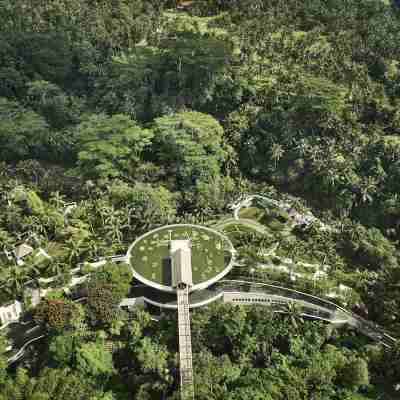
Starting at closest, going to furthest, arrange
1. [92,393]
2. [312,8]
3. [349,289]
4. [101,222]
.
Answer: [92,393]
[349,289]
[101,222]
[312,8]

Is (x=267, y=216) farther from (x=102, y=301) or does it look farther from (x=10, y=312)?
(x=10, y=312)

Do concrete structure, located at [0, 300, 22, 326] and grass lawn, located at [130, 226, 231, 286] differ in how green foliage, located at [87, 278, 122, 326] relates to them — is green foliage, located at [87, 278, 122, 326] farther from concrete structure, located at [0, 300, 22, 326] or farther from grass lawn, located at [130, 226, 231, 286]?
concrete structure, located at [0, 300, 22, 326]

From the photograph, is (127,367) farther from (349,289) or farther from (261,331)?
(349,289)

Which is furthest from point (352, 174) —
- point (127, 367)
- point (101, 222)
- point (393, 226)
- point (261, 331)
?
point (127, 367)

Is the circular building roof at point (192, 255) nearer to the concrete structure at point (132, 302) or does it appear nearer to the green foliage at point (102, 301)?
the concrete structure at point (132, 302)

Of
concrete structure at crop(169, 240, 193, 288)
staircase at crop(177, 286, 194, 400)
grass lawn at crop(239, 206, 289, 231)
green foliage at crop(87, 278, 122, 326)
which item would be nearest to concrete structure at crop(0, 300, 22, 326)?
green foliage at crop(87, 278, 122, 326)

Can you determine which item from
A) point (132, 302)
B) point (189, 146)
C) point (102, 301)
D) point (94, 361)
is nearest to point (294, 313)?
point (132, 302)
